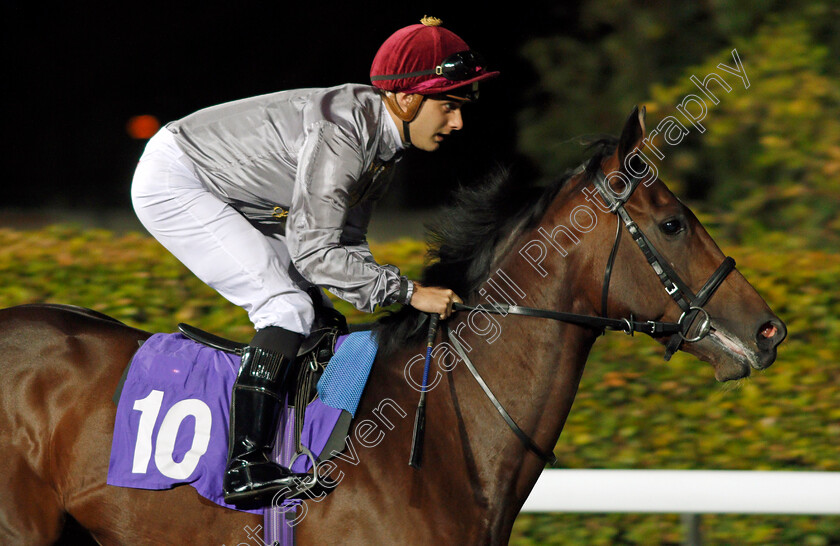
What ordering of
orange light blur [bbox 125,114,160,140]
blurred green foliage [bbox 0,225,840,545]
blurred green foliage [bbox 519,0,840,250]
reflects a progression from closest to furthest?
blurred green foliage [bbox 0,225,840,545] → blurred green foliage [bbox 519,0,840,250] → orange light blur [bbox 125,114,160,140]

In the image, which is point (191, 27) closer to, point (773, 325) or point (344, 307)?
point (344, 307)

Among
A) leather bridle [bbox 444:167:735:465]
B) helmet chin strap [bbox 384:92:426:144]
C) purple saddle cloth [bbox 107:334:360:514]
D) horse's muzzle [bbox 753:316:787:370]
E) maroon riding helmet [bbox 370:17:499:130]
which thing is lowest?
purple saddle cloth [bbox 107:334:360:514]

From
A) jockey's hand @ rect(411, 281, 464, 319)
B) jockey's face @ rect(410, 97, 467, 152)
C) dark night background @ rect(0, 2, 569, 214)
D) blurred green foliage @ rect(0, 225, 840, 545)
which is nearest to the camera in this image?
jockey's hand @ rect(411, 281, 464, 319)

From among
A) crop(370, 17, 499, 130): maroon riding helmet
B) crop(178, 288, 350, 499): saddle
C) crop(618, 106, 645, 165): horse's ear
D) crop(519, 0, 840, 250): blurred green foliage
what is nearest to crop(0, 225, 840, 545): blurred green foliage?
crop(519, 0, 840, 250): blurred green foliage

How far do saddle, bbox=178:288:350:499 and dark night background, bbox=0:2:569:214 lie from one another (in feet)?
17.0

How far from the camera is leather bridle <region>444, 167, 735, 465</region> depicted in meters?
2.49

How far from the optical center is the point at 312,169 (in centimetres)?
251

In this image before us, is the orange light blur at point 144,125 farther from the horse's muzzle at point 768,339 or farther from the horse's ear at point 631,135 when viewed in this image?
the horse's muzzle at point 768,339

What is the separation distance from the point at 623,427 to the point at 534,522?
60 cm

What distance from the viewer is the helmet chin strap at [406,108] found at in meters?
2.65

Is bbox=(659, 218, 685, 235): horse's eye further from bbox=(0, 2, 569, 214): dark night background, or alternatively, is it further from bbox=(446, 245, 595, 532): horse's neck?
bbox=(0, 2, 569, 214): dark night background

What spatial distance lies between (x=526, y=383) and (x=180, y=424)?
1043mm

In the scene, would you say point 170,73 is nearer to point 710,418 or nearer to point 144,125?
point 144,125

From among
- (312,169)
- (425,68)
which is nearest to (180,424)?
(312,169)
